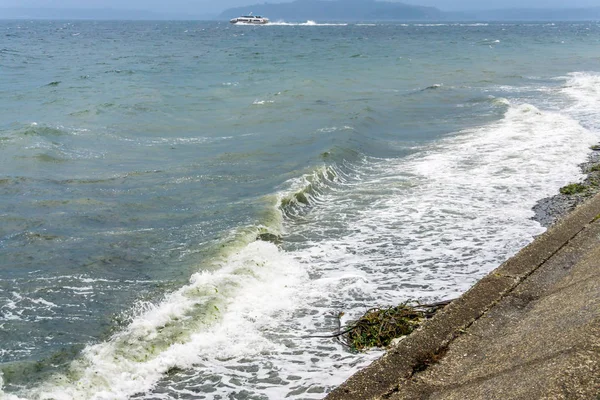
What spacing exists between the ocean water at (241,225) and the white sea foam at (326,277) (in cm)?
3

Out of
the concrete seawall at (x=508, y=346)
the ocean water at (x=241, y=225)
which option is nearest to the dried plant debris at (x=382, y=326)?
the ocean water at (x=241, y=225)

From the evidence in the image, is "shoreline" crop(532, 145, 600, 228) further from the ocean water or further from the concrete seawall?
the concrete seawall

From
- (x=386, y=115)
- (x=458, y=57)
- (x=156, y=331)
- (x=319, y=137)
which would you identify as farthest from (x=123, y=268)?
(x=458, y=57)

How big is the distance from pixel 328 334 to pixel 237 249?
2.95m

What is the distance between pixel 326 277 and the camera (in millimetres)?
8055

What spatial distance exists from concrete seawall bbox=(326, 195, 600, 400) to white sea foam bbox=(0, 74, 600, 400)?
1.04 metres

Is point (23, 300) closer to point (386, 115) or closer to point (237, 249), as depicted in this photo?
point (237, 249)

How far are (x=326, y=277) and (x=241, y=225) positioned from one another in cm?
255

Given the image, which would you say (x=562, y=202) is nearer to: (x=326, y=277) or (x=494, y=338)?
(x=326, y=277)

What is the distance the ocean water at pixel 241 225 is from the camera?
20.2 feet

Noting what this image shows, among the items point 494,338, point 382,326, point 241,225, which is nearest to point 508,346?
point 494,338

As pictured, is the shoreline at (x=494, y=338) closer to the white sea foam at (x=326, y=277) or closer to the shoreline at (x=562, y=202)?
the white sea foam at (x=326, y=277)

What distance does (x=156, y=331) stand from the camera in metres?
6.64

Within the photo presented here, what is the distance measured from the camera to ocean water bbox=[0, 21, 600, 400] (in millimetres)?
6145
